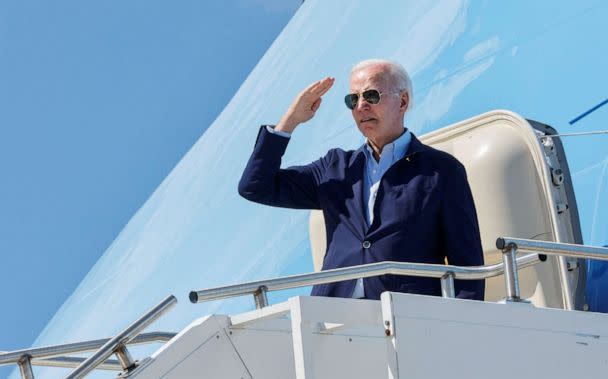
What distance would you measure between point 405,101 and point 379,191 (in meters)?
0.45

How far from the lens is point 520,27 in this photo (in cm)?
695

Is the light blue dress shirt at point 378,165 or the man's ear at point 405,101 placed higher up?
the man's ear at point 405,101

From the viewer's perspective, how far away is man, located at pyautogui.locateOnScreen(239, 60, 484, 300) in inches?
175

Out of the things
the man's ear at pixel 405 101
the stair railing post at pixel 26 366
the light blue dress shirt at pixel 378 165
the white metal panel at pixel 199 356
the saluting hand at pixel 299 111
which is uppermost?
the saluting hand at pixel 299 111

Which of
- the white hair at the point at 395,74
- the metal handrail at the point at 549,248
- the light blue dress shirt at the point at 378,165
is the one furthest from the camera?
the white hair at the point at 395,74

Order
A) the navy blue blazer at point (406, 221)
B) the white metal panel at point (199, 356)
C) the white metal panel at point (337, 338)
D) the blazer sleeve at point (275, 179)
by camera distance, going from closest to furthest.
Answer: the white metal panel at point (337, 338) → the white metal panel at point (199, 356) → the navy blue blazer at point (406, 221) → the blazer sleeve at point (275, 179)

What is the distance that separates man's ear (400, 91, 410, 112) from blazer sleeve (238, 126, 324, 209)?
430 mm

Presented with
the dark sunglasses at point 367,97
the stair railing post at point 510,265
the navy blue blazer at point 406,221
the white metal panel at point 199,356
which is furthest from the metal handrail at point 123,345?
the dark sunglasses at point 367,97

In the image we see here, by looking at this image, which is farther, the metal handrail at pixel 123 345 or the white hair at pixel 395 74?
the white hair at pixel 395 74

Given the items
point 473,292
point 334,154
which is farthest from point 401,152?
point 473,292

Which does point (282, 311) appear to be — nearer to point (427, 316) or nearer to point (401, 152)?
point (427, 316)

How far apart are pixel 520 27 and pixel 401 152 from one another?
2549mm

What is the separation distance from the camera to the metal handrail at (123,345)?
3.68 m

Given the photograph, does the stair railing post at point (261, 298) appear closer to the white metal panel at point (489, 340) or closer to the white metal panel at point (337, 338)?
the white metal panel at point (337, 338)
